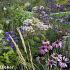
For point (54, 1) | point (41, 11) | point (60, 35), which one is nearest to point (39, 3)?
point (54, 1)

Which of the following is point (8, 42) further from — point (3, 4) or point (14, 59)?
point (3, 4)

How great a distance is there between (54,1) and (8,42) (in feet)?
12.6

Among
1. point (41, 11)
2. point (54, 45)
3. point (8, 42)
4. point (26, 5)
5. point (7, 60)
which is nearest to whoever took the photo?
point (7, 60)

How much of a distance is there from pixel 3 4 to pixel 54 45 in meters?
2.94

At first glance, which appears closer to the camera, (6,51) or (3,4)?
(6,51)

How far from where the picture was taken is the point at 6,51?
4.00 meters

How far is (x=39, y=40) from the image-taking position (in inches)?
173

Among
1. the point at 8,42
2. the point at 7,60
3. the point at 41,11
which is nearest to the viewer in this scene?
the point at 7,60

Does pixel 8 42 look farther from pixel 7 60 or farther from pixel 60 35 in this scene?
pixel 60 35

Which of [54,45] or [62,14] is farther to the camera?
[62,14]

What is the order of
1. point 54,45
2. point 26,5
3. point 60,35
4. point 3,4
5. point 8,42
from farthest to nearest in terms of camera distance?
1. point 26,5
2. point 3,4
3. point 60,35
4. point 8,42
5. point 54,45

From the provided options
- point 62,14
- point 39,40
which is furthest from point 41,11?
point 39,40

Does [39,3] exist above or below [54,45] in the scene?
below

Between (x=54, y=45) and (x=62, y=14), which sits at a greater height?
(x=54, y=45)
